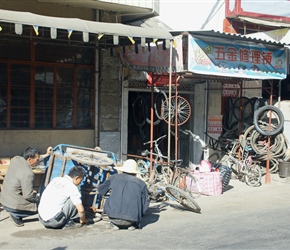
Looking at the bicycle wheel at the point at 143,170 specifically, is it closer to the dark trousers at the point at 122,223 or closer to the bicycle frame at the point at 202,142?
the bicycle frame at the point at 202,142

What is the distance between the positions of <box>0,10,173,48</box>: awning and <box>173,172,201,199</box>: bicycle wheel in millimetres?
3109

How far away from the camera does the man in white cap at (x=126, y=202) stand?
23.5ft

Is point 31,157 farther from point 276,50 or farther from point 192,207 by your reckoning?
point 276,50

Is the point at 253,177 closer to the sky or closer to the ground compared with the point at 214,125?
closer to the ground

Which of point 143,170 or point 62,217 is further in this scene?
point 143,170

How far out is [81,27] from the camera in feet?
26.1

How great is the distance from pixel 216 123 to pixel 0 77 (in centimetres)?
632

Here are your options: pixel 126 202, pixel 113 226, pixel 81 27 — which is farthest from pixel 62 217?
pixel 81 27

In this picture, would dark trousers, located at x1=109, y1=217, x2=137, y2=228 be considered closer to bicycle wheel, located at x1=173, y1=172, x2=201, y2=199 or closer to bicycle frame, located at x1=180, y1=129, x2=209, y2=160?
bicycle wheel, located at x1=173, y1=172, x2=201, y2=199

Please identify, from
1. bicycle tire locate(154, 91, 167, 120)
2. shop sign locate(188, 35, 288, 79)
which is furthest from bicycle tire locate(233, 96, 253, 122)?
bicycle tire locate(154, 91, 167, 120)

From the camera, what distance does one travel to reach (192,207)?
877cm

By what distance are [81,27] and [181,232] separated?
389cm

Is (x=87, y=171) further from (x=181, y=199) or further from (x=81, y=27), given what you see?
(x=81, y=27)

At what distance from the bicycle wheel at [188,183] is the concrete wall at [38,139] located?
2441 millimetres
